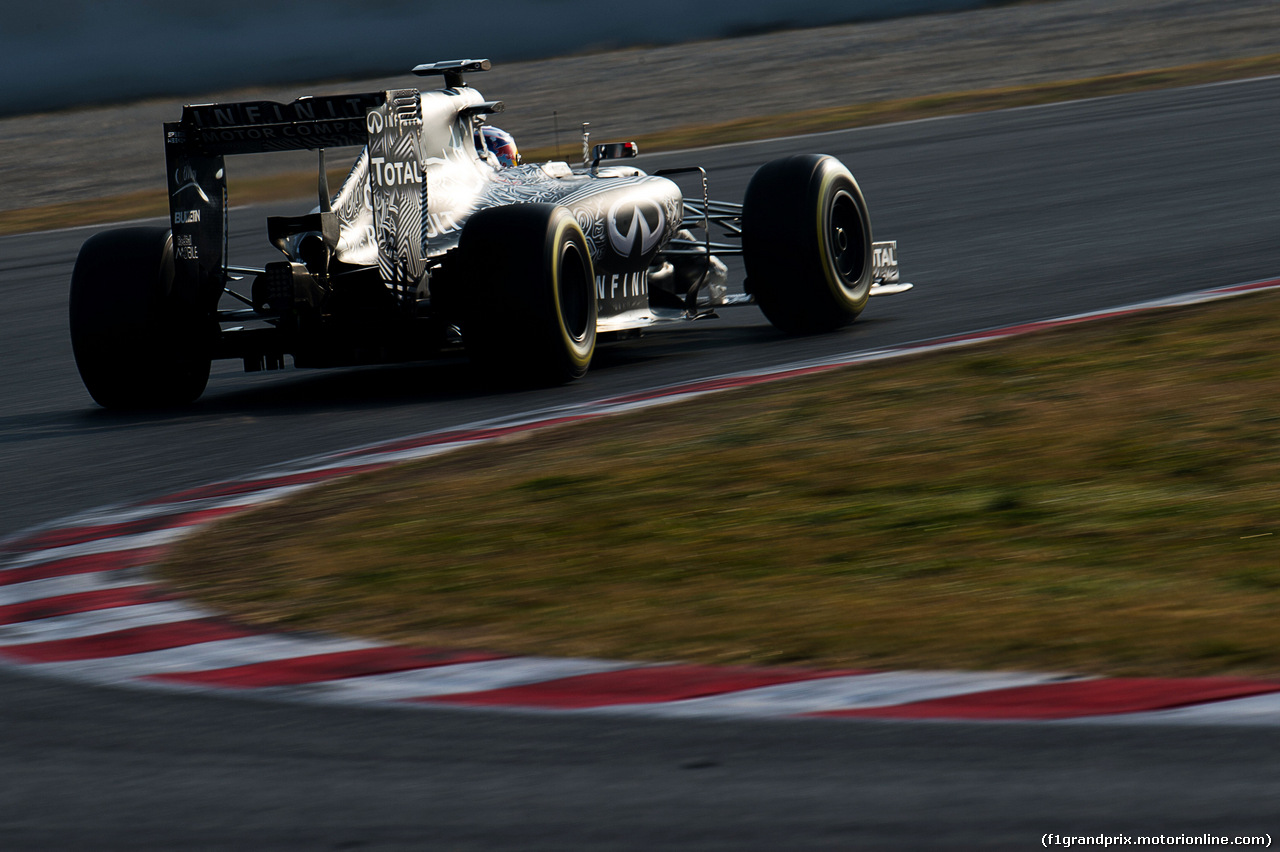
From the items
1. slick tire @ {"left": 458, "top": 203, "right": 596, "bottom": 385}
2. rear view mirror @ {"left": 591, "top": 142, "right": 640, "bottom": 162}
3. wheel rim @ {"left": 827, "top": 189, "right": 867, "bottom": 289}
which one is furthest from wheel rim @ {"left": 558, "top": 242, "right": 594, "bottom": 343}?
wheel rim @ {"left": 827, "top": 189, "right": 867, "bottom": 289}

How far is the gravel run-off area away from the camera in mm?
25031

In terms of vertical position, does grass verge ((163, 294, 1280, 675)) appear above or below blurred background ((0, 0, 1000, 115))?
below

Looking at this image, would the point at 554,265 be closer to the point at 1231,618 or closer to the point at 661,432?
the point at 661,432

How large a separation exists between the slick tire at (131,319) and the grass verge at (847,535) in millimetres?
2336

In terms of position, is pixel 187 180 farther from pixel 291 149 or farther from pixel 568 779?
pixel 568 779

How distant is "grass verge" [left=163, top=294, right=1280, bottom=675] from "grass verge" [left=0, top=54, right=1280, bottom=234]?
1412 cm

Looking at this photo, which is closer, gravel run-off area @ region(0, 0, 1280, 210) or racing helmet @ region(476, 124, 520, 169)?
racing helmet @ region(476, 124, 520, 169)

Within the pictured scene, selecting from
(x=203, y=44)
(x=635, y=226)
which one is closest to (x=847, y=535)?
(x=635, y=226)

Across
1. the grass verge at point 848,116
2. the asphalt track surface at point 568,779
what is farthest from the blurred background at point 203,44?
the asphalt track surface at point 568,779

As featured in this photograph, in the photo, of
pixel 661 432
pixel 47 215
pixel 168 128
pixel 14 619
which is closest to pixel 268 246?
pixel 47 215

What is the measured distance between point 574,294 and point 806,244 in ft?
4.51

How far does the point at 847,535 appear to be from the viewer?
4.86 m

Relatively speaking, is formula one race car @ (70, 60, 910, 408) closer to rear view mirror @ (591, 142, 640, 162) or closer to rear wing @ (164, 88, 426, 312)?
rear wing @ (164, 88, 426, 312)

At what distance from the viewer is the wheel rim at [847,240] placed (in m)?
9.42
